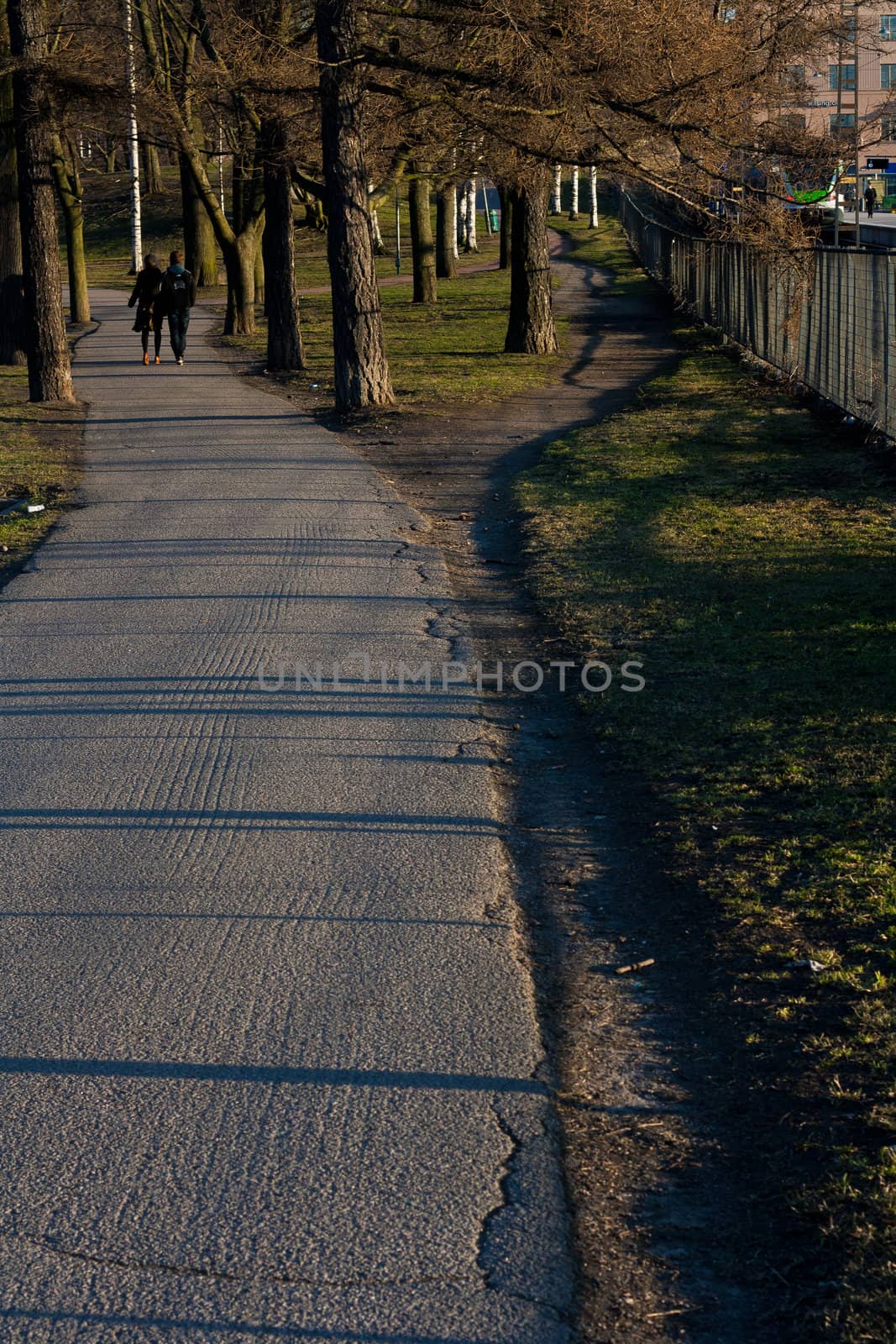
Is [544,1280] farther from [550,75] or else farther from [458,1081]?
[550,75]

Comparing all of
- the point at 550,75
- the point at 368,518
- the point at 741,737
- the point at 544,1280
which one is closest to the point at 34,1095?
the point at 544,1280

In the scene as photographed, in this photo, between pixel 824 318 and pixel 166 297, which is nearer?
pixel 824 318

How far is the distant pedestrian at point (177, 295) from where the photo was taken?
23.4m

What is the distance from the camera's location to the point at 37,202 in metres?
20.2

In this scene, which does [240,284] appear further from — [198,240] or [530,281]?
[198,240]

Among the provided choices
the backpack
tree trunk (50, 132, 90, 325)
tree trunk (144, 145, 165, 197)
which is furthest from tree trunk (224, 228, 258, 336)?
tree trunk (144, 145, 165, 197)

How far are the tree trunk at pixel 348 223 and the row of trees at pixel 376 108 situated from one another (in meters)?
0.02

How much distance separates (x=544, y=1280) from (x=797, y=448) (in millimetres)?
13118

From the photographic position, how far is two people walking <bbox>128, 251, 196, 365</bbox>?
922 inches

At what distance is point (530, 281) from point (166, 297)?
20.4 feet

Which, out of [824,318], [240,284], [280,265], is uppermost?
[240,284]

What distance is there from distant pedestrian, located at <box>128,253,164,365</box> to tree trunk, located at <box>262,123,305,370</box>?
5.98 feet

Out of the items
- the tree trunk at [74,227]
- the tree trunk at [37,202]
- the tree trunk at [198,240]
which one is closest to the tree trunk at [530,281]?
the tree trunk at [37,202]

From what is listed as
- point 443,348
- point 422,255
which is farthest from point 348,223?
point 422,255
